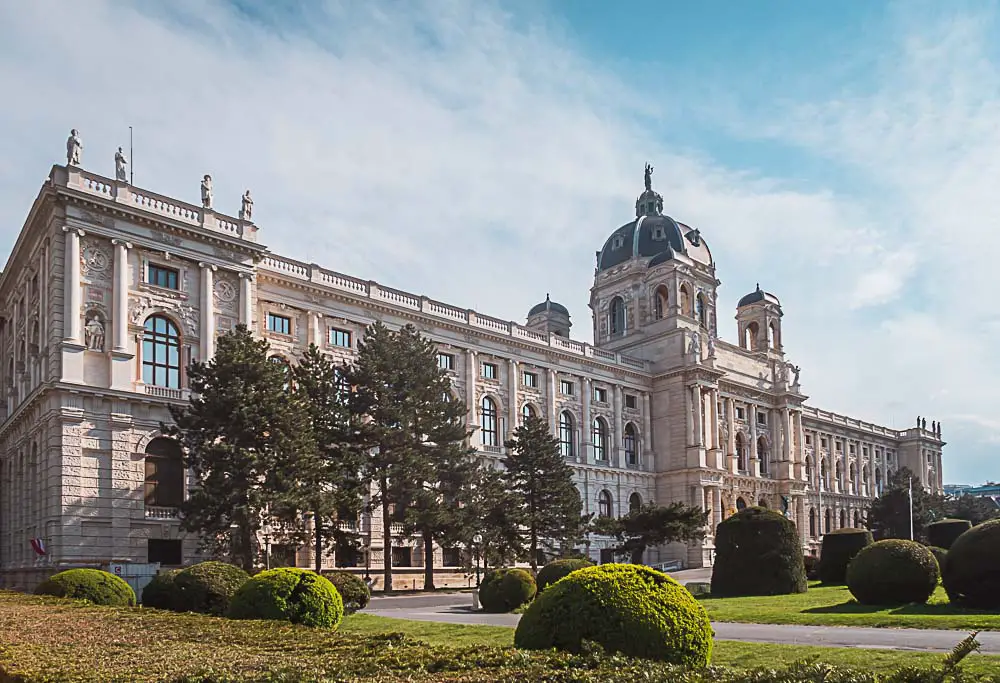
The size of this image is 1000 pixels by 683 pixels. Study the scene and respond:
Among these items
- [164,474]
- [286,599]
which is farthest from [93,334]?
[286,599]

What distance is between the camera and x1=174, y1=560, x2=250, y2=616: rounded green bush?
25.5m

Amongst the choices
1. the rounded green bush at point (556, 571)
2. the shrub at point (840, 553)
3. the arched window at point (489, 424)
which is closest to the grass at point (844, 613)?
the rounded green bush at point (556, 571)

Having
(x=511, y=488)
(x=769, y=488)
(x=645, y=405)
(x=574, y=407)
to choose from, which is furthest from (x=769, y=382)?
(x=511, y=488)

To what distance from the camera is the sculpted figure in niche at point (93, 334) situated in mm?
40312

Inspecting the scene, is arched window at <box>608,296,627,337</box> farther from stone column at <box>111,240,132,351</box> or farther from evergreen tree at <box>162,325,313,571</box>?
stone column at <box>111,240,132,351</box>

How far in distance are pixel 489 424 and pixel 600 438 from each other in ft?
41.9

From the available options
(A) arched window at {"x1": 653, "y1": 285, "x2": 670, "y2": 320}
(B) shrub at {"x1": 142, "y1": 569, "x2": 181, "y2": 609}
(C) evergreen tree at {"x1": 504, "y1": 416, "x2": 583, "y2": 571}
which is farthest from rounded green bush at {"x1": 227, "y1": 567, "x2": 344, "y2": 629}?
(A) arched window at {"x1": 653, "y1": 285, "x2": 670, "y2": 320}

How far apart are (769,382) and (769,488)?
33.6ft

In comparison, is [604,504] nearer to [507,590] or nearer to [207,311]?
[207,311]

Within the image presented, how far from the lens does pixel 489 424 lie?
62.1 metres

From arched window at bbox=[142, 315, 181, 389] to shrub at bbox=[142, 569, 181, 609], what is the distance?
17647mm

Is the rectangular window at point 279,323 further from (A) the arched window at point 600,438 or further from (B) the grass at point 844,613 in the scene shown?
(A) the arched window at point 600,438

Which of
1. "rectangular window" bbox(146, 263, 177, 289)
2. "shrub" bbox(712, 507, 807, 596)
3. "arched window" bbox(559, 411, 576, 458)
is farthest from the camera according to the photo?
"arched window" bbox(559, 411, 576, 458)

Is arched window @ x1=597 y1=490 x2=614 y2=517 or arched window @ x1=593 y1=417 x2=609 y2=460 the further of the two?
arched window @ x1=593 y1=417 x2=609 y2=460
